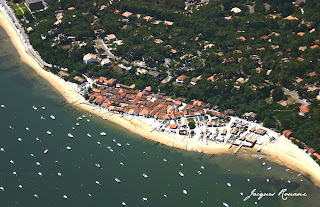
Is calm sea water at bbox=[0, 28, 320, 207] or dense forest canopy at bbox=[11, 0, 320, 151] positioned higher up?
dense forest canopy at bbox=[11, 0, 320, 151]

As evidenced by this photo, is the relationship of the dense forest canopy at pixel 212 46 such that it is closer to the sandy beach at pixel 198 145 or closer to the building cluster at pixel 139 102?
the building cluster at pixel 139 102

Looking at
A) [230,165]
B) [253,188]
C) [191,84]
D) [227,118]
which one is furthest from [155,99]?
[253,188]

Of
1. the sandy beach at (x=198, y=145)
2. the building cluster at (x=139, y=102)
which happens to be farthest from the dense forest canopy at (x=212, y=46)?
the sandy beach at (x=198, y=145)

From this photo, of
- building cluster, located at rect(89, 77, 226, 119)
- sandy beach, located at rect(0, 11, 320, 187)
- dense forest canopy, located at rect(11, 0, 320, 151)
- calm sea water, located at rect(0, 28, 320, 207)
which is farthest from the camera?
dense forest canopy, located at rect(11, 0, 320, 151)

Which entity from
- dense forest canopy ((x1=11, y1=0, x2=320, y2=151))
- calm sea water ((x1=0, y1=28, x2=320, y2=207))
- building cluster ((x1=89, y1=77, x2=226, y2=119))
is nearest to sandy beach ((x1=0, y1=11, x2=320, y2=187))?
calm sea water ((x1=0, y1=28, x2=320, y2=207))

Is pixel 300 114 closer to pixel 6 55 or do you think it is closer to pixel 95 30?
pixel 95 30

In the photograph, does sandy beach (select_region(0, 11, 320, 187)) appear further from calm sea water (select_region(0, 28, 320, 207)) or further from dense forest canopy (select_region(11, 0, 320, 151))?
dense forest canopy (select_region(11, 0, 320, 151))
